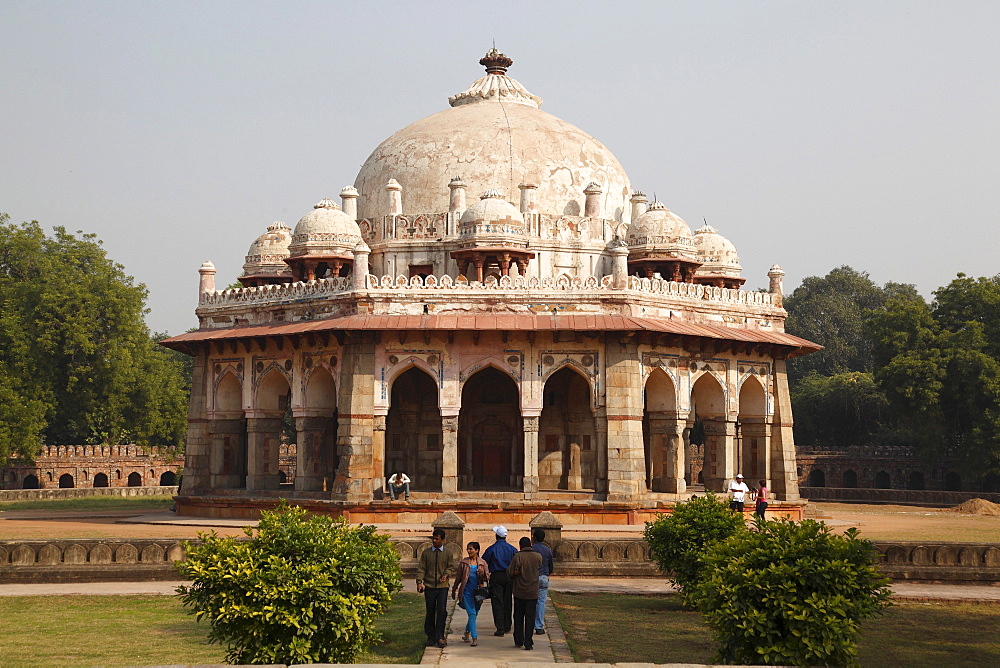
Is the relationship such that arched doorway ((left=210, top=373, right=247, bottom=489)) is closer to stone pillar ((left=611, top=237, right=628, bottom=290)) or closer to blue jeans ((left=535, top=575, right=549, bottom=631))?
stone pillar ((left=611, top=237, right=628, bottom=290))

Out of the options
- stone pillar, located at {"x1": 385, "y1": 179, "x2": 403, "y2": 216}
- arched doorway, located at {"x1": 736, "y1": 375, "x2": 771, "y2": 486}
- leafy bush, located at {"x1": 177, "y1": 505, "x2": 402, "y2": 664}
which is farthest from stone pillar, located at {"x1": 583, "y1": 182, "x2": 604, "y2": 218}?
leafy bush, located at {"x1": 177, "y1": 505, "x2": 402, "y2": 664}

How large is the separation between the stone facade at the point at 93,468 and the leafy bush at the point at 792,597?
39699 millimetres

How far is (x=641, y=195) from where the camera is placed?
110ft

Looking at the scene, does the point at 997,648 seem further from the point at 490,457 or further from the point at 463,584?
the point at 490,457

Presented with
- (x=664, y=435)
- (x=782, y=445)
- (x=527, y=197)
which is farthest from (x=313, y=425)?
(x=782, y=445)

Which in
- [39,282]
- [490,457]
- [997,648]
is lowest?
[997,648]

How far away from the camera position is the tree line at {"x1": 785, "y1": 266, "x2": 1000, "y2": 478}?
39719 millimetres

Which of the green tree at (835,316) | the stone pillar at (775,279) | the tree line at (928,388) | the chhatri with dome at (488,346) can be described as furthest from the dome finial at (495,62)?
the green tree at (835,316)

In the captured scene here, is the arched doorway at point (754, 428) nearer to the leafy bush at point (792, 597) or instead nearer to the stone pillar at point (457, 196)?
the stone pillar at point (457, 196)

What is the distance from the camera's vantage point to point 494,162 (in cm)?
3238

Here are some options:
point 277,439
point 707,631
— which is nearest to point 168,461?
point 277,439

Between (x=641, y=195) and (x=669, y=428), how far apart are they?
7822 mm

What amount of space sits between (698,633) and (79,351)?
37.5 metres

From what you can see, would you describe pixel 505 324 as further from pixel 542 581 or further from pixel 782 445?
pixel 542 581
